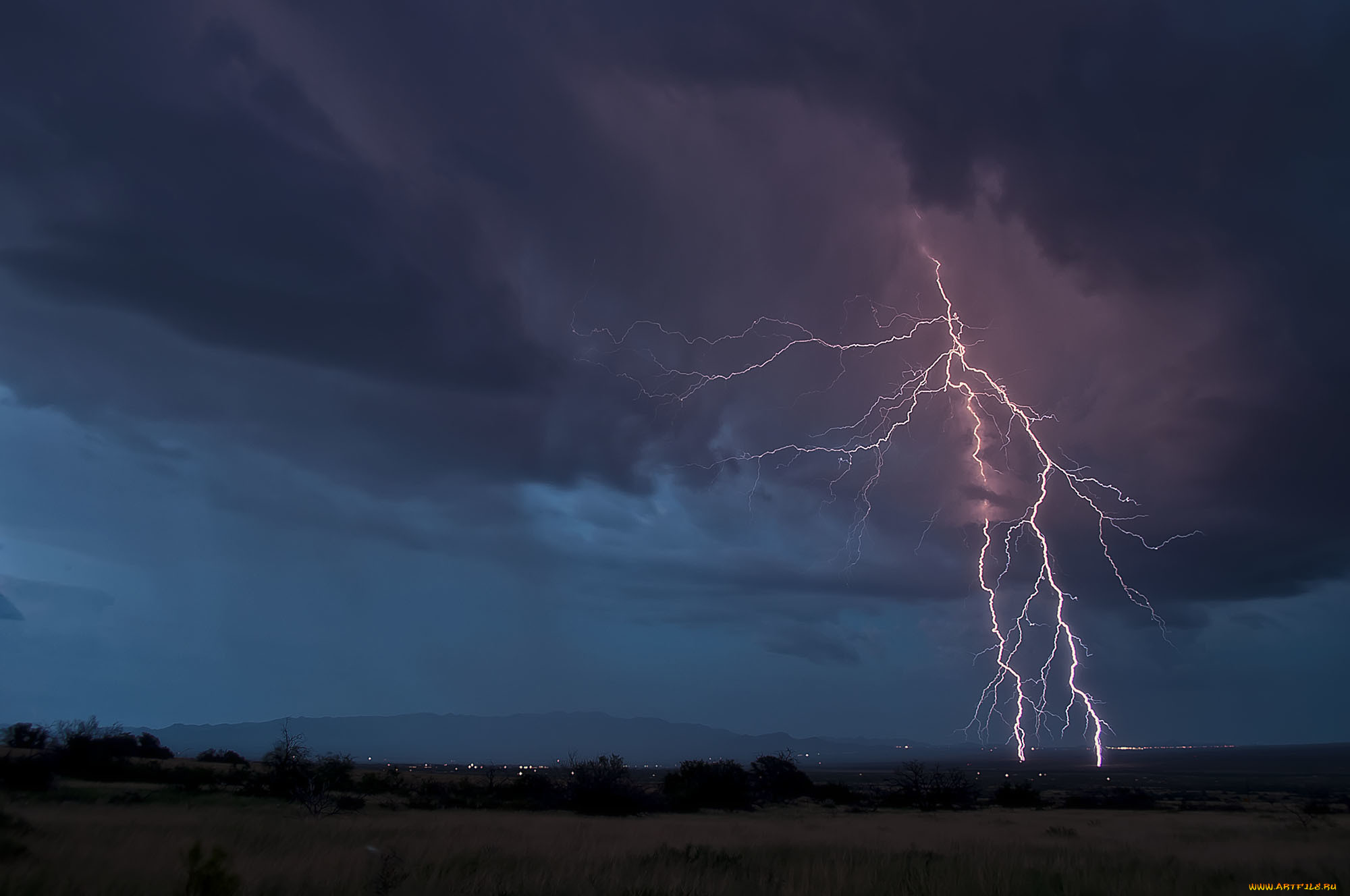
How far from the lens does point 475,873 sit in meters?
8.12

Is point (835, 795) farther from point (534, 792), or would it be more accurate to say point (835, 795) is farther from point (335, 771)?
point (335, 771)

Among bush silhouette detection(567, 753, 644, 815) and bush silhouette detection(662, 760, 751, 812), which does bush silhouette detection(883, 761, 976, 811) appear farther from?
bush silhouette detection(567, 753, 644, 815)

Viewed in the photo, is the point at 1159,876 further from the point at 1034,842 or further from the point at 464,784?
the point at 464,784

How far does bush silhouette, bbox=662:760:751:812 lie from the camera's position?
30688 millimetres

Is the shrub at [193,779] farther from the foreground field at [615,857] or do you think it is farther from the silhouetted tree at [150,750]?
the silhouetted tree at [150,750]

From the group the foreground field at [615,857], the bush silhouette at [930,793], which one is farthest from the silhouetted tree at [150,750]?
the bush silhouette at [930,793]

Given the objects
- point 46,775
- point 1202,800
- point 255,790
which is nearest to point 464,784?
point 255,790

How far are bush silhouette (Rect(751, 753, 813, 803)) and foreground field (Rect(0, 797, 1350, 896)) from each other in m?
20.3

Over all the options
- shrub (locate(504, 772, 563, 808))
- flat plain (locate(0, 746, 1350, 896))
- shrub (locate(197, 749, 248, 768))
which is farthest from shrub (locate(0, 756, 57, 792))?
shrub (locate(197, 749, 248, 768))

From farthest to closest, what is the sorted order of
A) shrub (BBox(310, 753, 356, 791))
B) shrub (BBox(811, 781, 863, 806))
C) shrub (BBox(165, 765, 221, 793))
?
shrub (BBox(811, 781, 863, 806)), shrub (BBox(310, 753, 356, 791)), shrub (BBox(165, 765, 221, 793))

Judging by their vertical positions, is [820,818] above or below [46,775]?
below

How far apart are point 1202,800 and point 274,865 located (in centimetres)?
4886

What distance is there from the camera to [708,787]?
105ft

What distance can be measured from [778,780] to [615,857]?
109 feet
